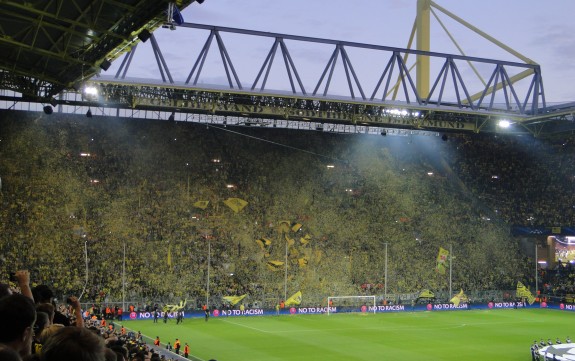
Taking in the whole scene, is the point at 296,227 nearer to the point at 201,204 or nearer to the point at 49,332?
the point at 201,204

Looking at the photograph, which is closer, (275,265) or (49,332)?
(49,332)

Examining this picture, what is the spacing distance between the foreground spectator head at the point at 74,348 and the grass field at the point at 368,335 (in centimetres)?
2812

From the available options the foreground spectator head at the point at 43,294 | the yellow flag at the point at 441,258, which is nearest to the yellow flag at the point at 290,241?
the yellow flag at the point at 441,258

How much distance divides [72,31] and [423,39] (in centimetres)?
3561

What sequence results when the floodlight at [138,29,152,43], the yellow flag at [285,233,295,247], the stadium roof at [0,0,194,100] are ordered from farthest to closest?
the yellow flag at [285,233,295,247]
the floodlight at [138,29,152,43]
the stadium roof at [0,0,194,100]

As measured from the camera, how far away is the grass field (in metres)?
33.0

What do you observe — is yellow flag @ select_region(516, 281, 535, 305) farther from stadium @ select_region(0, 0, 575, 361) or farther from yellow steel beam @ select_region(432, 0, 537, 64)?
yellow steel beam @ select_region(432, 0, 537, 64)

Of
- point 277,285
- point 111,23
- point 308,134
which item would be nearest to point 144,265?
point 277,285

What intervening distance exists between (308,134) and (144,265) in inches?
800

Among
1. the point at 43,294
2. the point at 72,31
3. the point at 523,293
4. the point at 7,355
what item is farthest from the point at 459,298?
the point at 7,355

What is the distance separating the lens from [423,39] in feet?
162

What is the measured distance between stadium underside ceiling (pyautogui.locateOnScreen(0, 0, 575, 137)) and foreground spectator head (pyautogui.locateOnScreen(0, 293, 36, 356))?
1341 cm

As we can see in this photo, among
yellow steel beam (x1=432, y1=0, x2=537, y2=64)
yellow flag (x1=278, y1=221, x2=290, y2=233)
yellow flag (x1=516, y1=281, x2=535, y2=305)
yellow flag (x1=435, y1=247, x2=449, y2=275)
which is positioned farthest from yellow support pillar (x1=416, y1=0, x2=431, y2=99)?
yellow flag (x1=516, y1=281, x2=535, y2=305)

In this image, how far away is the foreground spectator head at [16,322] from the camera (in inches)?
149
